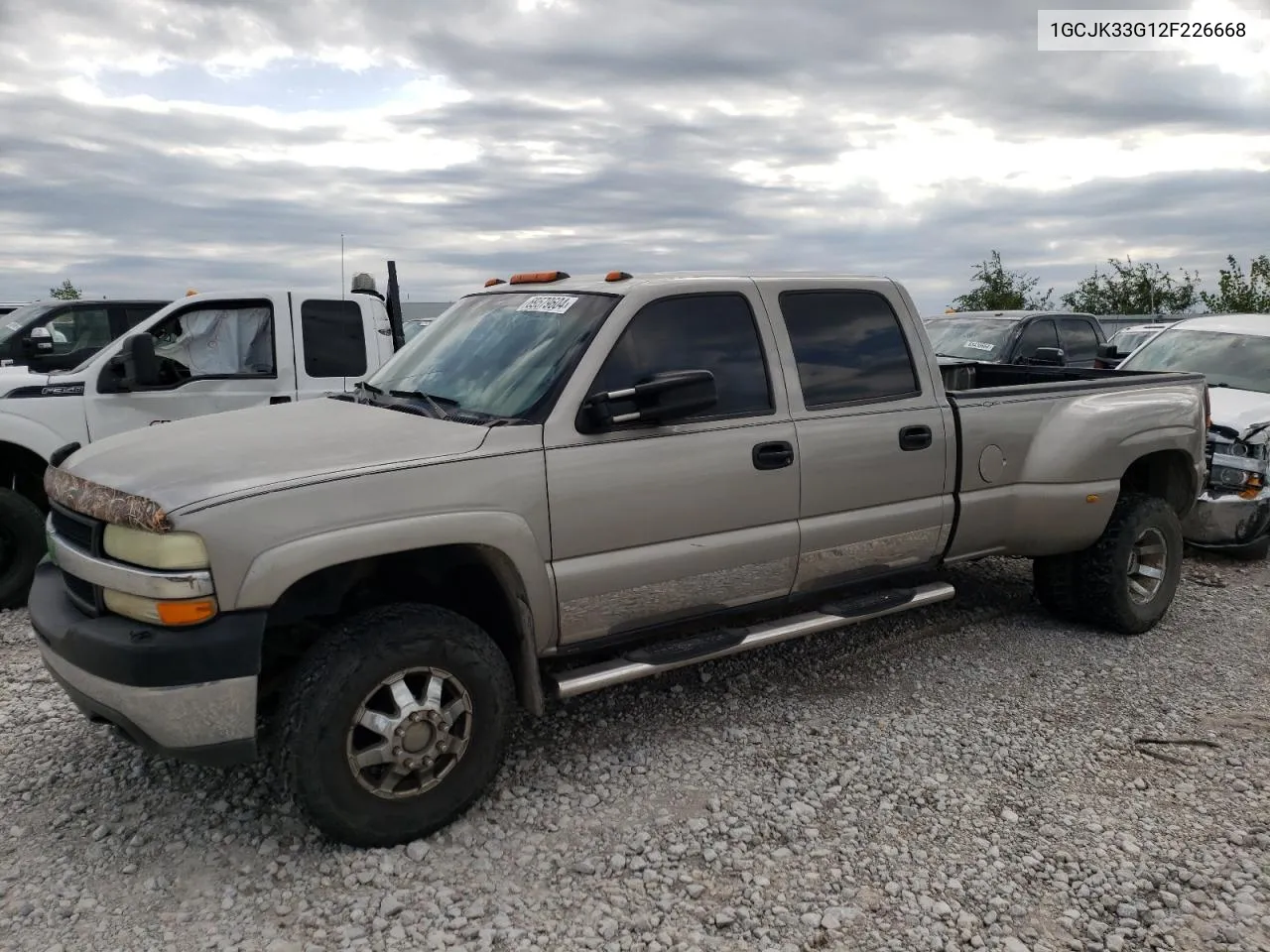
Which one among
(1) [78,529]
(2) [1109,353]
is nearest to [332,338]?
(1) [78,529]

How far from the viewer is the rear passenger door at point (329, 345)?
6.76 meters

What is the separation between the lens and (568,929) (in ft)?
9.76

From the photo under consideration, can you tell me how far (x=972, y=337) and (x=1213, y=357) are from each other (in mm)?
3566

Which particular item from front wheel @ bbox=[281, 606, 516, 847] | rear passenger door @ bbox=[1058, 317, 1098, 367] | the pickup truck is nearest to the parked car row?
rear passenger door @ bbox=[1058, 317, 1098, 367]

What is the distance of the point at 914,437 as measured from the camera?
449cm

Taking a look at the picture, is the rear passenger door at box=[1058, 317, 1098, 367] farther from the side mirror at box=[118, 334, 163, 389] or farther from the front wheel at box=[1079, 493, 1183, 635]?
the side mirror at box=[118, 334, 163, 389]

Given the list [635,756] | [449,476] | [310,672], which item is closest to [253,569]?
[310,672]

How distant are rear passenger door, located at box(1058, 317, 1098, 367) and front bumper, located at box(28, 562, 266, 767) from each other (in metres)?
11.5

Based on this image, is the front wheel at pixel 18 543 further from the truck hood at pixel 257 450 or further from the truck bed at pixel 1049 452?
the truck bed at pixel 1049 452

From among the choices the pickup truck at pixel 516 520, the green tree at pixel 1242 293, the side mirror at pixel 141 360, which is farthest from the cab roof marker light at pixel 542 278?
the green tree at pixel 1242 293

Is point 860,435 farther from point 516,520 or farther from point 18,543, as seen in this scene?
point 18,543

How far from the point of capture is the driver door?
20.6ft

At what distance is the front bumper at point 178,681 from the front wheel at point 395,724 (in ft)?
0.57

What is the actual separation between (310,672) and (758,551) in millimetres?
1802
